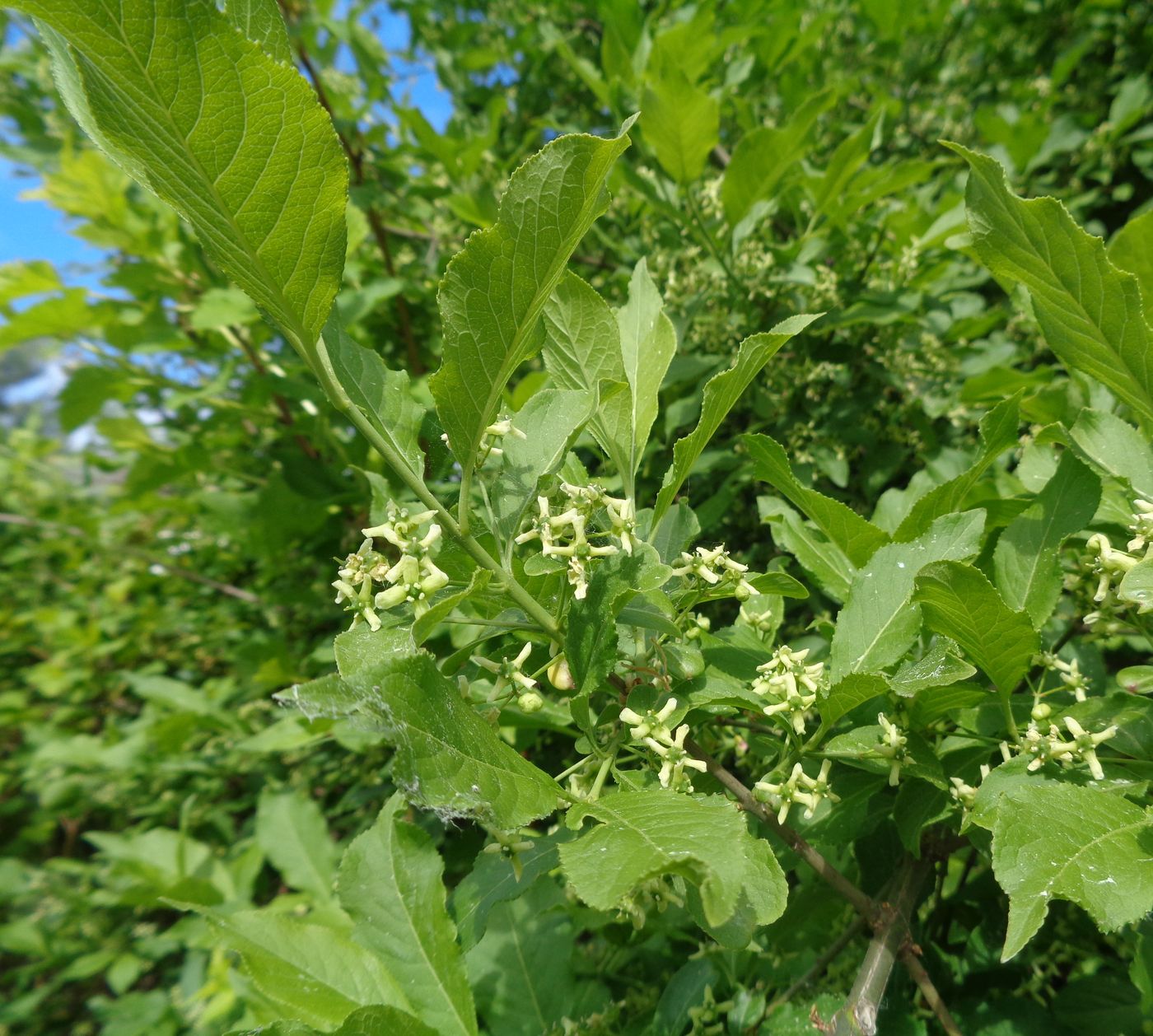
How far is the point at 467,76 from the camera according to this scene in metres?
3.30

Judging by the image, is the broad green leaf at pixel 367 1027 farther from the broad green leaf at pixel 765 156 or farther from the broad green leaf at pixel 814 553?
the broad green leaf at pixel 765 156

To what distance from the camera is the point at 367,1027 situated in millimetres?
929

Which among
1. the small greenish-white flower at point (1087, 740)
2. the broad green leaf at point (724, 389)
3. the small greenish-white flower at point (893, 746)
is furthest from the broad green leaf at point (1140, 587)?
the broad green leaf at point (724, 389)

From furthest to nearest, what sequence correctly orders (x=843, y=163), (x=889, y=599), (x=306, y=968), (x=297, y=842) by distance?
(x=297, y=842), (x=843, y=163), (x=306, y=968), (x=889, y=599)

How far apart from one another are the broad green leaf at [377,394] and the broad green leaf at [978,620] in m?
0.58

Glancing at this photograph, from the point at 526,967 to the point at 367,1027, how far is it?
501mm

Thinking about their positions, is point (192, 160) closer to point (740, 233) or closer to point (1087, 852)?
point (1087, 852)

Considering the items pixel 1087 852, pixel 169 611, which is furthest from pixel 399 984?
pixel 169 611

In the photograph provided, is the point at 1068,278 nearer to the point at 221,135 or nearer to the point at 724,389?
the point at 724,389

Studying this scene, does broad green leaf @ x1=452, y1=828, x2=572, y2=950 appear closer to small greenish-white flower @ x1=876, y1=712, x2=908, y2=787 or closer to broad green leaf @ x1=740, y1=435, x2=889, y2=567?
small greenish-white flower @ x1=876, y1=712, x2=908, y2=787

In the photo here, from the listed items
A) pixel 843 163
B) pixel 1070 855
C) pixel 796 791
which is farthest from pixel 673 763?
pixel 843 163

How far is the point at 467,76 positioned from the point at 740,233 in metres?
2.16

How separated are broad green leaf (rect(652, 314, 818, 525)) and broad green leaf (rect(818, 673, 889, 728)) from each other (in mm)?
279

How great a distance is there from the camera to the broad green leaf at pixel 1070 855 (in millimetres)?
690
